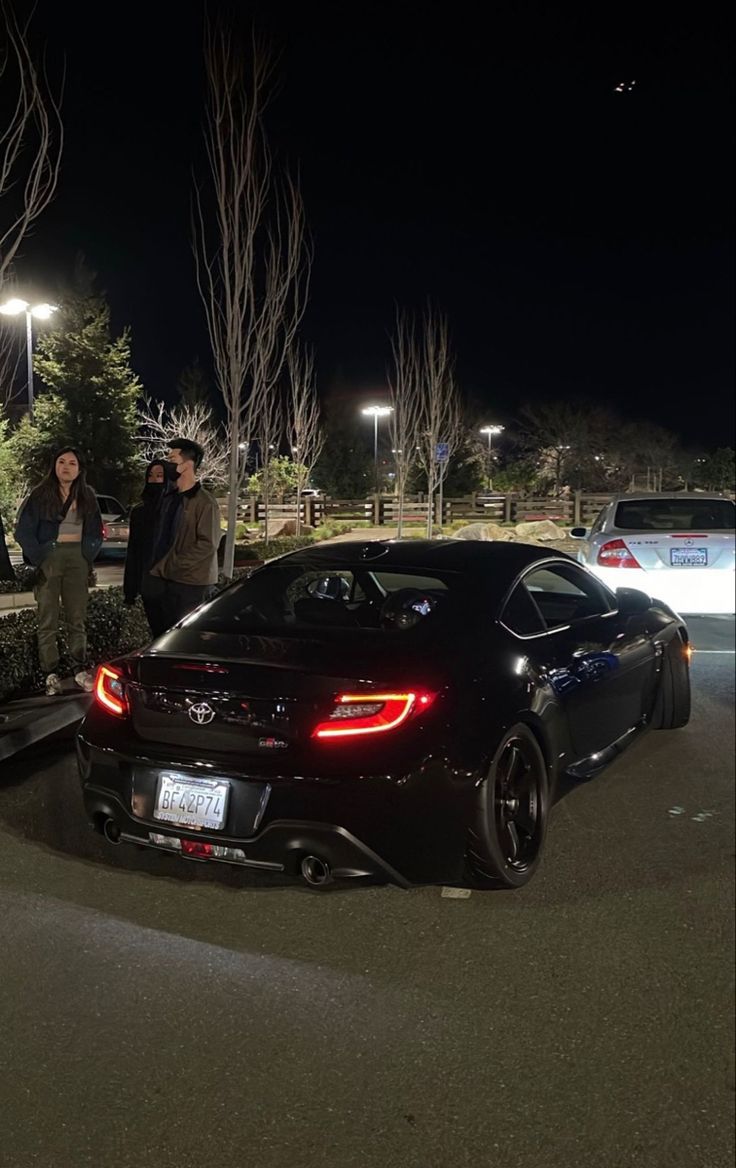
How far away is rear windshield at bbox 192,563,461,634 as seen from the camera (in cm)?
390

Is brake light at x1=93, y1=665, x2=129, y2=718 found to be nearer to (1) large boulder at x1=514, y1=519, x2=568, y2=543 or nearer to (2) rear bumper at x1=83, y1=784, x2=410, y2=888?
(2) rear bumper at x1=83, y1=784, x2=410, y2=888

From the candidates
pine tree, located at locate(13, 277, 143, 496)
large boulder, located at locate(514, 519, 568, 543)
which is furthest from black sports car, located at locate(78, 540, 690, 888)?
pine tree, located at locate(13, 277, 143, 496)

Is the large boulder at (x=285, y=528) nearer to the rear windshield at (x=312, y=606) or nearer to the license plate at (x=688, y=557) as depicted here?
the license plate at (x=688, y=557)

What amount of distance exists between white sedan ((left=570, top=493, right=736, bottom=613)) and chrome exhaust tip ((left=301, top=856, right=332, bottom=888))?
6.29m

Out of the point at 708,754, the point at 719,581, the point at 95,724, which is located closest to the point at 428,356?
the point at 719,581

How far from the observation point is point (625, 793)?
4.77m

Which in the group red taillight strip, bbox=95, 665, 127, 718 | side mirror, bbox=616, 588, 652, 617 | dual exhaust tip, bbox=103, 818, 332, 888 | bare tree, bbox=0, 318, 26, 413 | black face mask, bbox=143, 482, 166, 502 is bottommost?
dual exhaust tip, bbox=103, 818, 332, 888

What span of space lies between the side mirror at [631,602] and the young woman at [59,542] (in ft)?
11.2

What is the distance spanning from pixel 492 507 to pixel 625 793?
3646cm

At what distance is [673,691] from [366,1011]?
3.35 meters

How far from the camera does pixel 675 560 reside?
9125mm

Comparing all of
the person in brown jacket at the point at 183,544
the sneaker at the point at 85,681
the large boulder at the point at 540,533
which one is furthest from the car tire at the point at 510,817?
the large boulder at the point at 540,533

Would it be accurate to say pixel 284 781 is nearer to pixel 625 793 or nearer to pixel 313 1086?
pixel 313 1086

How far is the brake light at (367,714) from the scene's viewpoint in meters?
3.26
